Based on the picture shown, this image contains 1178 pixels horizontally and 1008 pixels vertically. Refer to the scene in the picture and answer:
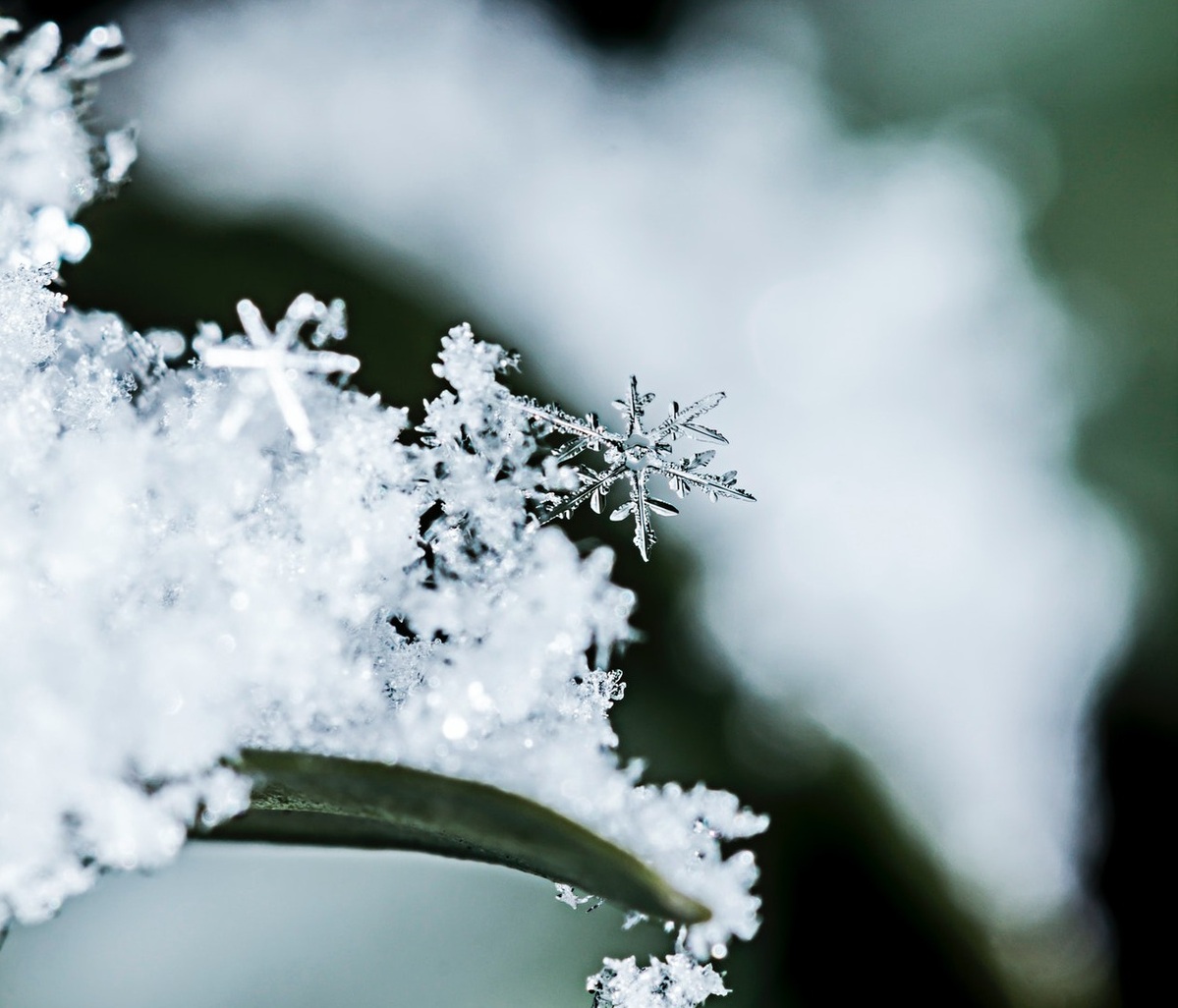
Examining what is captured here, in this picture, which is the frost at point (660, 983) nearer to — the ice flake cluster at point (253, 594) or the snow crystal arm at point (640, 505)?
the ice flake cluster at point (253, 594)

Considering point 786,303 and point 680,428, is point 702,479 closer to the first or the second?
point 680,428

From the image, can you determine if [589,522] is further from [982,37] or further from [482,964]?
[982,37]

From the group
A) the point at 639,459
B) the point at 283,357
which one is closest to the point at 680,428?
the point at 639,459

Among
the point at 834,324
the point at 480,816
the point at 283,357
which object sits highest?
the point at 834,324

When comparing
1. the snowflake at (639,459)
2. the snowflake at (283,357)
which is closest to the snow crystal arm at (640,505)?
the snowflake at (639,459)

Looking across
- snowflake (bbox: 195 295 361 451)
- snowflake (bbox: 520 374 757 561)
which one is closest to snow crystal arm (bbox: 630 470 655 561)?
snowflake (bbox: 520 374 757 561)

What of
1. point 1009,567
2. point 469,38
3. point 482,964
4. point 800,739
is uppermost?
point 469,38

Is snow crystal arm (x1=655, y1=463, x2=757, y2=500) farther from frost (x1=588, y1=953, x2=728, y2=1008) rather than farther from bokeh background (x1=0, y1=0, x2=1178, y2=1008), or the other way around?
frost (x1=588, y1=953, x2=728, y2=1008)

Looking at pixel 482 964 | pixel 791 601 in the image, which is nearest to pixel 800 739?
pixel 791 601
